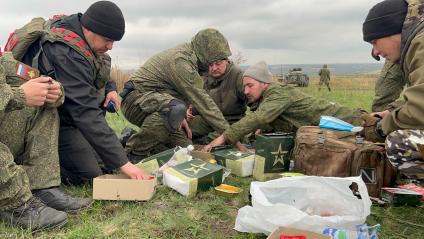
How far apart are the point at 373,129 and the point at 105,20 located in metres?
2.22

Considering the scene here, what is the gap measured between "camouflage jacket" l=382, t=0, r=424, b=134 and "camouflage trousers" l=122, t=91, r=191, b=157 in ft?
7.77

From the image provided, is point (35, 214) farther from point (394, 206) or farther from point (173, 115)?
point (394, 206)

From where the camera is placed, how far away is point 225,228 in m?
2.65

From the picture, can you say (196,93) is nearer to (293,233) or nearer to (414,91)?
(414,91)

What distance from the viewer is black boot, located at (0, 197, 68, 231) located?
2.46 metres

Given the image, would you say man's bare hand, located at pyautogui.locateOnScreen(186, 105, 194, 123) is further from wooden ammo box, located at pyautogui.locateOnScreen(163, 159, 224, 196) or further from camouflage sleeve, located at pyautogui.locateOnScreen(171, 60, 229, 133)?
wooden ammo box, located at pyautogui.locateOnScreen(163, 159, 224, 196)

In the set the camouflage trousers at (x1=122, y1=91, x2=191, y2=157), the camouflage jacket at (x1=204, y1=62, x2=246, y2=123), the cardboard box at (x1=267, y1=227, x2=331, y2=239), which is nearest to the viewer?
the cardboard box at (x1=267, y1=227, x2=331, y2=239)

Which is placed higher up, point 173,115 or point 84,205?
point 173,115

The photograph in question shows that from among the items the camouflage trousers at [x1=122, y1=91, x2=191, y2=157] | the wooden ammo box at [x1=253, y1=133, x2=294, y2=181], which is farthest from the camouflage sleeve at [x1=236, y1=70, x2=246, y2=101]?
the wooden ammo box at [x1=253, y1=133, x2=294, y2=181]


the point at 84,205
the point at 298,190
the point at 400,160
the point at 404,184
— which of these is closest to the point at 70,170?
the point at 84,205

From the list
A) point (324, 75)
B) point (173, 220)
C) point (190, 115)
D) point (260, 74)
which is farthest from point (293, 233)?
point (324, 75)

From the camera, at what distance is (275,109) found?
426cm

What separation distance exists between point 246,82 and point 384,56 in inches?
71.4

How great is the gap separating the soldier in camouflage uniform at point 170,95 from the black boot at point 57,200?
1660 millimetres
